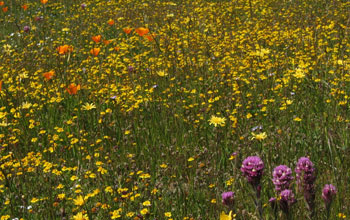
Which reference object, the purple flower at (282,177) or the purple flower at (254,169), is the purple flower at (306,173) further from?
the purple flower at (254,169)

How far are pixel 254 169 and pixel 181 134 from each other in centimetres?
200

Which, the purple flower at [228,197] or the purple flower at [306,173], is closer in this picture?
the purple flower at [306,173]

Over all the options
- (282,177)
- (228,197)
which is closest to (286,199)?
(282,177)

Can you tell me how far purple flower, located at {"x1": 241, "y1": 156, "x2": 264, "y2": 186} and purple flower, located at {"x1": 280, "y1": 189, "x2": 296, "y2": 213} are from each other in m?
0.10

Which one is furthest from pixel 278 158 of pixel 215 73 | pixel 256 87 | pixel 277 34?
pixel 277 34

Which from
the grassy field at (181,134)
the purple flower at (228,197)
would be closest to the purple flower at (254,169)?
the grassy field at (181,134)

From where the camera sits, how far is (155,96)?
13.8 ft

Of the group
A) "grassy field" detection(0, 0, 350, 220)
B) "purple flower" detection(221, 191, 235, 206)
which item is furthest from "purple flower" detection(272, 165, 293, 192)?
"purple flower" detection(221, 191, 235, 206)

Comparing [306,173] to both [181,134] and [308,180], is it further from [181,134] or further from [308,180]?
[181,134]

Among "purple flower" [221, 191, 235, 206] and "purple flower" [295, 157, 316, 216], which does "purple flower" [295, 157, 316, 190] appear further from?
"purple flower" [221, 191, 235, 206]

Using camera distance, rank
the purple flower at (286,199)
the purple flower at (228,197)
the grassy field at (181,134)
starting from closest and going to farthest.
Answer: the purple flower at (286,199) < the purple flower at (228,197) < the grassy field at (181,134)

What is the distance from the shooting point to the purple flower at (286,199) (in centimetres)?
148

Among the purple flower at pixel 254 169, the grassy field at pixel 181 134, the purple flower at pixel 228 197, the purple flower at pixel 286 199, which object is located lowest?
the grassy field at pixel 181 134

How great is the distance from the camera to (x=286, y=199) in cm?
149
